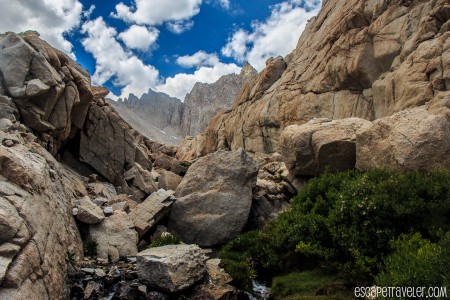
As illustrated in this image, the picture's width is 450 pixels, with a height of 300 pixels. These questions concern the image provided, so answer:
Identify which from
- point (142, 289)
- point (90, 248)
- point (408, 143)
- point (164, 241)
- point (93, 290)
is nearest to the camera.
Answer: point (93, 290)

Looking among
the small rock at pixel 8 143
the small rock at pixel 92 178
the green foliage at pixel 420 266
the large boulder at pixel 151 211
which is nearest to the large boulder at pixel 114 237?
the large boulder at pixel 151 211

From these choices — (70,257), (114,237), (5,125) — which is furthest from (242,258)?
(5,125)

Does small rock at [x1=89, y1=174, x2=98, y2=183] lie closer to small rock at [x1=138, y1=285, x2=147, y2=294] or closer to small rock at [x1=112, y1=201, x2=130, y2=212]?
small rock at [x1=112, y1=201, x2=130, y2=212]

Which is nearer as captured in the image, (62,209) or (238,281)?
(238,281)

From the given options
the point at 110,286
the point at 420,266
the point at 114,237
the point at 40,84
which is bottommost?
the point at 110,286

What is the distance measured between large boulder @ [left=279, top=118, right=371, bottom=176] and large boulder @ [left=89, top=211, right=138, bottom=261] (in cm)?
1320

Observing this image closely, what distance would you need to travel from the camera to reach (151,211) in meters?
25.5

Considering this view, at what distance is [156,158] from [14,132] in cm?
3061

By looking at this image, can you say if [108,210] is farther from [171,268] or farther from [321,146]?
[321,146]

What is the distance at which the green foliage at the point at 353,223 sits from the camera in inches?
608

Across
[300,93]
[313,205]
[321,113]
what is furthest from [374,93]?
[313,205]

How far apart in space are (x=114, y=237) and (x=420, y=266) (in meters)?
16.5

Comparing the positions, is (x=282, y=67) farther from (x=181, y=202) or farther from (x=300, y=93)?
(x=181, y=202)

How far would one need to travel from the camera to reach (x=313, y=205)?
21.0m
